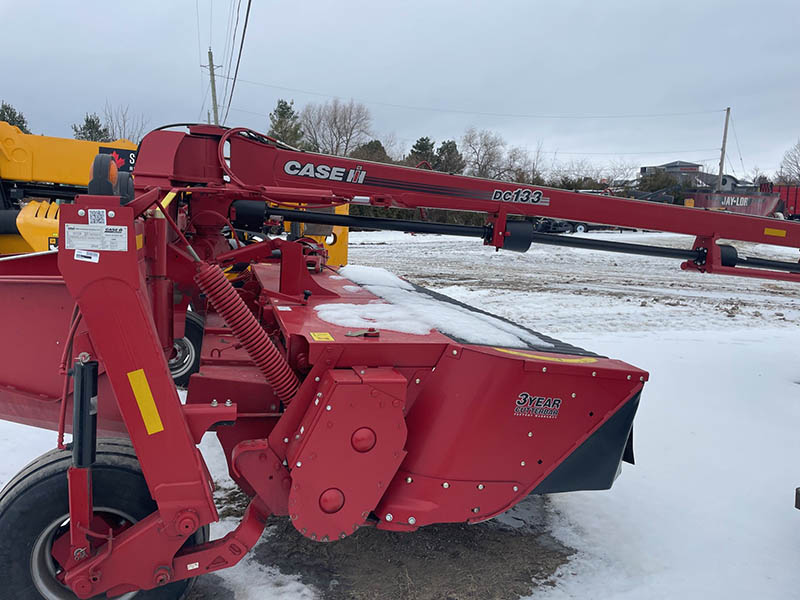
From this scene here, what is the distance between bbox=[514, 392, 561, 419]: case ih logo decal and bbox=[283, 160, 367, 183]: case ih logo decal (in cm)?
214

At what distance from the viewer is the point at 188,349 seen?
536 centimetres

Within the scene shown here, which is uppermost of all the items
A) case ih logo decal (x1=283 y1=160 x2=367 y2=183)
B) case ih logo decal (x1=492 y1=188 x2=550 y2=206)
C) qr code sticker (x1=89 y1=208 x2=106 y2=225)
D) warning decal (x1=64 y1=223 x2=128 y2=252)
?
case ih logo decal (x1=283 y1=160 x2=367 y2=183)

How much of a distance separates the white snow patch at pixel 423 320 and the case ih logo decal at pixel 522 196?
3.36ft

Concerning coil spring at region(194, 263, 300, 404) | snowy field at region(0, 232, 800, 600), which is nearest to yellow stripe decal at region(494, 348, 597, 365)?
coil spring at region(194, 263, 300, 404)

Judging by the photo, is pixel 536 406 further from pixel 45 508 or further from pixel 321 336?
pixel 45 508

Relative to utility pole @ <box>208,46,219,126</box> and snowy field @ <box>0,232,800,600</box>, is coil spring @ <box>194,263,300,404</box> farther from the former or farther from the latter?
utility pole @ <box>208,46,219,126</box>

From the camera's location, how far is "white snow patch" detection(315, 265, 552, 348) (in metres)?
2.88

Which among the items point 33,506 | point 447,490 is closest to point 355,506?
point 447,490

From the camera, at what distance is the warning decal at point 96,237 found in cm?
203

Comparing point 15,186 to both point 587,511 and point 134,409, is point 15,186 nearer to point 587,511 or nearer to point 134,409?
point 134,409

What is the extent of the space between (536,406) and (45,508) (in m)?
2.06

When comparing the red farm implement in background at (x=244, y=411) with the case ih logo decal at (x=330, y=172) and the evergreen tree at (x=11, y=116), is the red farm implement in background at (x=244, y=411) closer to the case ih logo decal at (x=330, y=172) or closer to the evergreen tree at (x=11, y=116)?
the case ih logo decal at (x=330, y=172)

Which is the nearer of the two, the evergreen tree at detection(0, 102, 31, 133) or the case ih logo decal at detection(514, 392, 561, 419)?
the case ih logo decal at detection(514, 392, 561, 419)

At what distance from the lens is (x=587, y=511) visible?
369 cm
